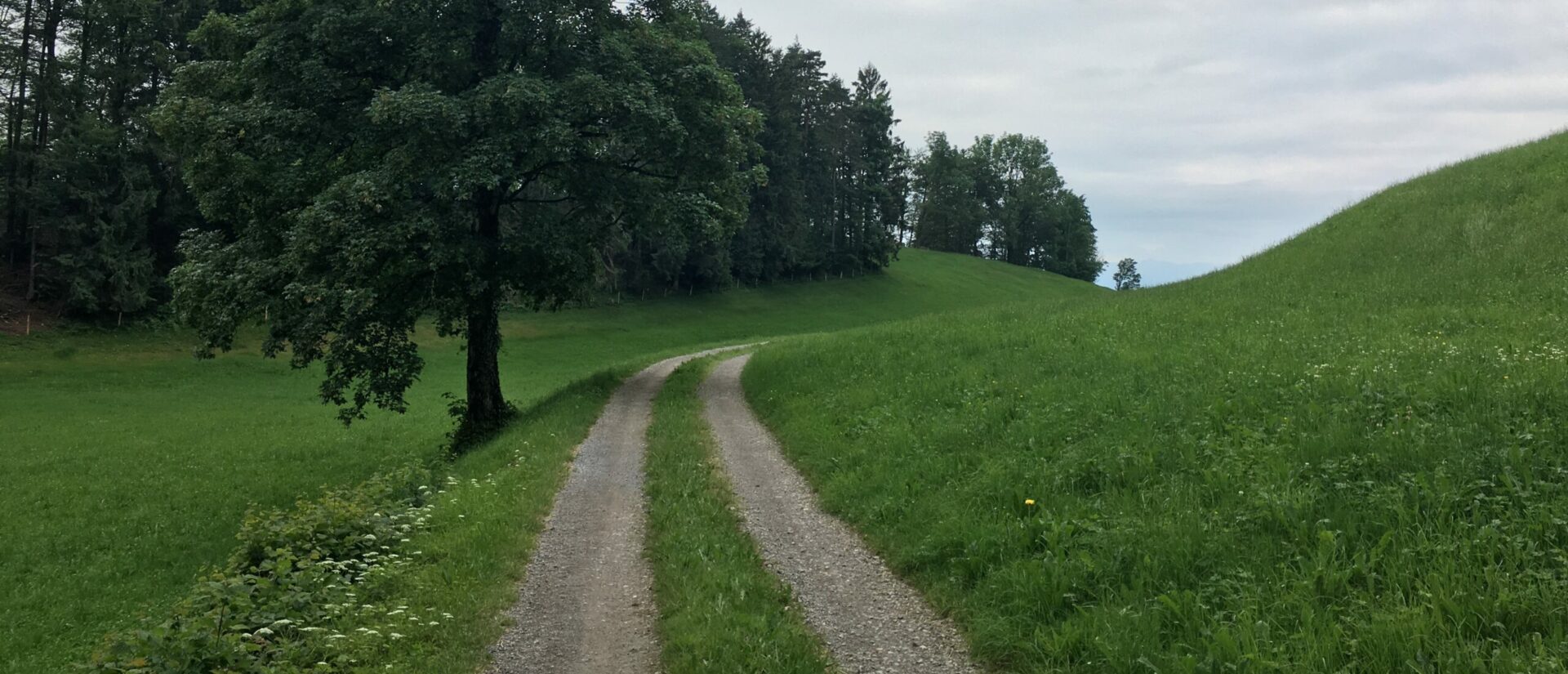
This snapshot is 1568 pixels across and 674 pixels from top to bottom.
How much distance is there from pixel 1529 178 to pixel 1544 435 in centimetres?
1848

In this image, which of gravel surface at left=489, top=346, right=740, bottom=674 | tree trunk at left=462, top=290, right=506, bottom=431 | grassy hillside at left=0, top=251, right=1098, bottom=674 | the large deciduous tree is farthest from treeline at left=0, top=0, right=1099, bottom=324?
gravel surface at left=489, top=346, right=740, bottom=674

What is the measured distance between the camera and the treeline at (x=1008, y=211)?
108 metres

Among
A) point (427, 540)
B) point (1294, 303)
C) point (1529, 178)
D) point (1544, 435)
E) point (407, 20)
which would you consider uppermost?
point (407, 20)

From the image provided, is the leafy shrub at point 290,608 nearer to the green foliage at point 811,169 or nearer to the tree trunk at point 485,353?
the tree trunk at point 485,353

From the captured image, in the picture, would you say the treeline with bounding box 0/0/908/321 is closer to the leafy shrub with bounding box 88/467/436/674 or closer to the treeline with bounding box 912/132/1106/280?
the leafy shrub with bounding box 88/467/436/674

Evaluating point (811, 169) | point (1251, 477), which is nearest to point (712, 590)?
point (1251, 477)

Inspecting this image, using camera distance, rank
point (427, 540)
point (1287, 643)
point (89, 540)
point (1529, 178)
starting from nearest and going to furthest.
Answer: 1. point (1287, 643)
2. point (427, 540)
3. point (89, 540)
4. point (1529, 178)

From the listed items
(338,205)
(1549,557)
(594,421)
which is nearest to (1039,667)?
(1549,557)

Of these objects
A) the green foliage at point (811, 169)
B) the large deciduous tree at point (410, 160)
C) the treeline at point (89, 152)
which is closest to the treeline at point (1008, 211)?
the green foliage at point (811, 169)

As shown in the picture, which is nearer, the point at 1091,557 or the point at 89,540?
the point at 1091,557

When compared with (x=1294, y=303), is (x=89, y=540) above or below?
below

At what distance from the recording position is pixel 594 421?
1689 centimetres

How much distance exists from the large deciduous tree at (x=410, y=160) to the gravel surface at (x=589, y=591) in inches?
297

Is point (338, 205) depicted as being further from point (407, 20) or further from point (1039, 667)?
point (1039, 667)
